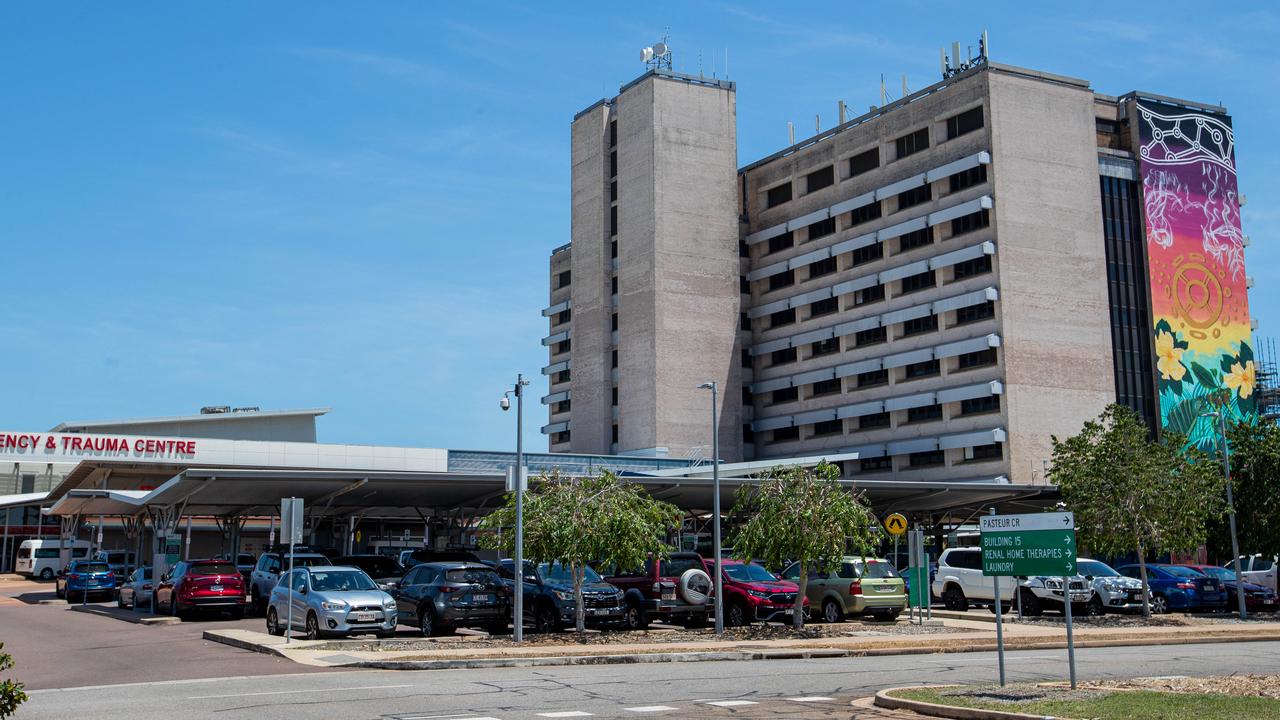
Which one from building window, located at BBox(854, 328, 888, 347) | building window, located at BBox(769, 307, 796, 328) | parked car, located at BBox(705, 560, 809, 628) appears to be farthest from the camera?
building window, located at BBox(769, 307, 796, 328)

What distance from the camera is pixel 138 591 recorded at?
40.0 metres

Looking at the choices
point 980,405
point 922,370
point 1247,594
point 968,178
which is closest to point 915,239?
point 968,178

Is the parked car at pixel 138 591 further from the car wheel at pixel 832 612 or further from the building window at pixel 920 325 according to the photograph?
the building window at pixel 920 325

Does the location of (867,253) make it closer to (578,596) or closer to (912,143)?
(912,143)

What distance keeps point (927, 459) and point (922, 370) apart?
18.3 feet

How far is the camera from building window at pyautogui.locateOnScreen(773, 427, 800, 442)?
85750 mm

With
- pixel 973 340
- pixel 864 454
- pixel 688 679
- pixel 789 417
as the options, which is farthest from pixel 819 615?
pixel 789 417

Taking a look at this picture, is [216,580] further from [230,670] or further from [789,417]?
[789,417]

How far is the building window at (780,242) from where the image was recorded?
87.6 metres

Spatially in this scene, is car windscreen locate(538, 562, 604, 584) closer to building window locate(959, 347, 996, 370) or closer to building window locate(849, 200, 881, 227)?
building window locate(959, 347, 996, 370)

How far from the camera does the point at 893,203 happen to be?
7856 centimetres

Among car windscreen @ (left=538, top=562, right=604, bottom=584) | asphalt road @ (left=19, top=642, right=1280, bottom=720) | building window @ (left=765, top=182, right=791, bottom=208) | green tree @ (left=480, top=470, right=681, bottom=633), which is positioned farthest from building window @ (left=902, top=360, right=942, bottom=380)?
asphalt road @ (left=19, top=642, right=1280, bottom=720)

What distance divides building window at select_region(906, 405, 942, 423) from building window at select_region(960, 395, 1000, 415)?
191cm

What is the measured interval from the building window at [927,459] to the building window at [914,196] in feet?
51.4
